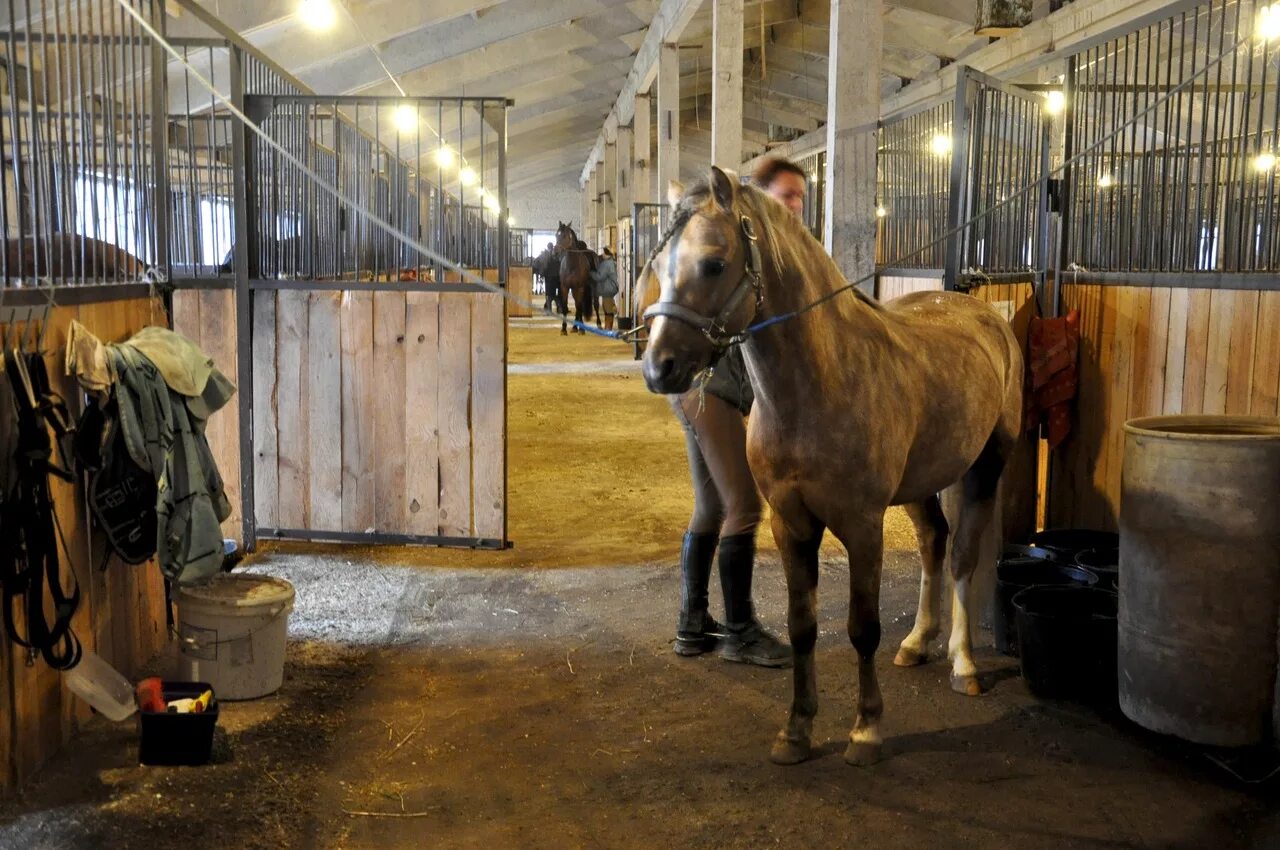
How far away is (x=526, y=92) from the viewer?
22.0 metres

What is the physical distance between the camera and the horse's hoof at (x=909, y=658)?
4.02 meters

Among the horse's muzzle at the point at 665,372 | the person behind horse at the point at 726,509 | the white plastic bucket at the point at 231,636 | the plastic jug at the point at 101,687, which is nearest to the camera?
the horse's muzzle at the point at 665,372

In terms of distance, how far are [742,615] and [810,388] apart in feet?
4.38

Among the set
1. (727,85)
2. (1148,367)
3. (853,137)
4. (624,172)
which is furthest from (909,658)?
(624,172)

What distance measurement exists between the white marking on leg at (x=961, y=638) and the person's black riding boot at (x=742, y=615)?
582 mm

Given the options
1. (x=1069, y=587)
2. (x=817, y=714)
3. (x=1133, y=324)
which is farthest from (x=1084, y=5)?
(x=817, y=714)

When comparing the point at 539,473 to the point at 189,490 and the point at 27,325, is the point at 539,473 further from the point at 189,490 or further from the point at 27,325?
the point at 27,325

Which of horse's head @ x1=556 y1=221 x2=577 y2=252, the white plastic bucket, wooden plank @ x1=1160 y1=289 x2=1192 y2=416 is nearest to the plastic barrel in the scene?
wooden plank @ x1=1160 y1=289 x2=1192 y2=416

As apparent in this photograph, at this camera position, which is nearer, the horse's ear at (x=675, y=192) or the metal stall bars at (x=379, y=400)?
the horse's ear at (x=675, y=192)

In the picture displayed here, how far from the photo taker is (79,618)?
331cm

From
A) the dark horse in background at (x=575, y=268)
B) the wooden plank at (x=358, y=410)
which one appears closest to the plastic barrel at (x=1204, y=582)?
the wooden plank at (x=358, y=410)

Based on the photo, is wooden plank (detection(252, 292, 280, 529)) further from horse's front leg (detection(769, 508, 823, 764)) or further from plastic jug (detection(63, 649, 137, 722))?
horse's front leg (detection(769, 508, 823, 764))

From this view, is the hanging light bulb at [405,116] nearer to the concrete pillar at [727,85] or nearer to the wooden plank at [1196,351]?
the concrete pillar at [727,85]

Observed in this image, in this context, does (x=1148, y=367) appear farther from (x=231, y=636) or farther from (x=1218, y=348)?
(x=231, y=636)
